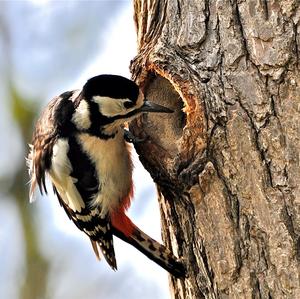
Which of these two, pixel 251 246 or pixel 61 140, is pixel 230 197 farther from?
pixel 61 140

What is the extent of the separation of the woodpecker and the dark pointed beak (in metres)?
0.14

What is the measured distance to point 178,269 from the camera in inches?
133

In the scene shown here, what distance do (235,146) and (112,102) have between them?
2.74 ft

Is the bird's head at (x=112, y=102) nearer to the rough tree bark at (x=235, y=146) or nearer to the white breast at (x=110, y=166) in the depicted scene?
the white breast at (x=110, y=166)

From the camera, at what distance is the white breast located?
3838 millimetres

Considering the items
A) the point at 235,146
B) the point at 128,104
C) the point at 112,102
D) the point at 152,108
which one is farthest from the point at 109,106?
the point at 235,146

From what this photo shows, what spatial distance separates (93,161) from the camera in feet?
12.7

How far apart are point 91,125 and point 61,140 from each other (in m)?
0.15

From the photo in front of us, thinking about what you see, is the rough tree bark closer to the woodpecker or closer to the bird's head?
the bird's head

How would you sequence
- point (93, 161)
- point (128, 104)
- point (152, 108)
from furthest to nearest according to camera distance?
point (93, 161) < point (128, 104) < point (152, 108)

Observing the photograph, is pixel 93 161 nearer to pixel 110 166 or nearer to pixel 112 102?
pixel 110 166

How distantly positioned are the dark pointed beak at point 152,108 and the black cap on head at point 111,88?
0.05 m

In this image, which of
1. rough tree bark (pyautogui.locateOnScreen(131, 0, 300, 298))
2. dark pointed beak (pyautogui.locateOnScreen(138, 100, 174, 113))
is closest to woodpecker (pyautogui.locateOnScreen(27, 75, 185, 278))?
dark pointed beak (pyautogui.locateOnScreen(138, 100, 174, 113))

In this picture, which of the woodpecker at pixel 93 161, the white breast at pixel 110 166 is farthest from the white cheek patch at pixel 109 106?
the white breast at pixel 110 166
